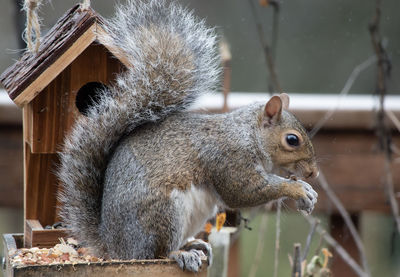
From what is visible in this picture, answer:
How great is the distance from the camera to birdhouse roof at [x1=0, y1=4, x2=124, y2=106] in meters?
1.73

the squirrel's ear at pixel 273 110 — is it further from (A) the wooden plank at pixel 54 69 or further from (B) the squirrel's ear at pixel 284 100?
(A) the wooden plank at pixel 54 69

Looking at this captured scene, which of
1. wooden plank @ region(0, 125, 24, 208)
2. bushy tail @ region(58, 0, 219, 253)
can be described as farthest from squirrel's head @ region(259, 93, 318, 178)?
wooden plank @ region(0, 125, 24, 208)

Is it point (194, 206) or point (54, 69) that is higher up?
point (54, 69)

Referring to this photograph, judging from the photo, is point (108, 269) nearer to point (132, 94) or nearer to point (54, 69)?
point (132, 94)

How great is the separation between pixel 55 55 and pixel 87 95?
0.31 m

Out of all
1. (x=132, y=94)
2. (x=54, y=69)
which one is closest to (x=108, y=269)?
(x=132, y=94)

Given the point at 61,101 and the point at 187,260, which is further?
the point at 61,101

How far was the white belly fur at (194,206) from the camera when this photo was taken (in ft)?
5.45

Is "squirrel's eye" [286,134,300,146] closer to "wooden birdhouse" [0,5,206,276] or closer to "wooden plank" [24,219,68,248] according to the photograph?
"wooden birdhouse" [0,5,206,276]

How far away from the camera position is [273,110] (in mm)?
1831

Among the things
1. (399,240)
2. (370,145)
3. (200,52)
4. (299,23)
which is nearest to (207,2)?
(299,23)

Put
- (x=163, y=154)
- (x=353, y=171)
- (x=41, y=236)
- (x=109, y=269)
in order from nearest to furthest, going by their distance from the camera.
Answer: (x=109, y=269)
(x=163, y=154)
(x=41, y=236)
(x=353, y=171)

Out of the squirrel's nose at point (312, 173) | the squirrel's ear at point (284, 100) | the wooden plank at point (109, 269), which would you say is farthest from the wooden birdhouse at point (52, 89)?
the squirrel's nose at point (312, 173)

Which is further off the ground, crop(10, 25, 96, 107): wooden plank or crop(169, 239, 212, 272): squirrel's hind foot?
crop(10, 25, 96, 107): wooden plank
